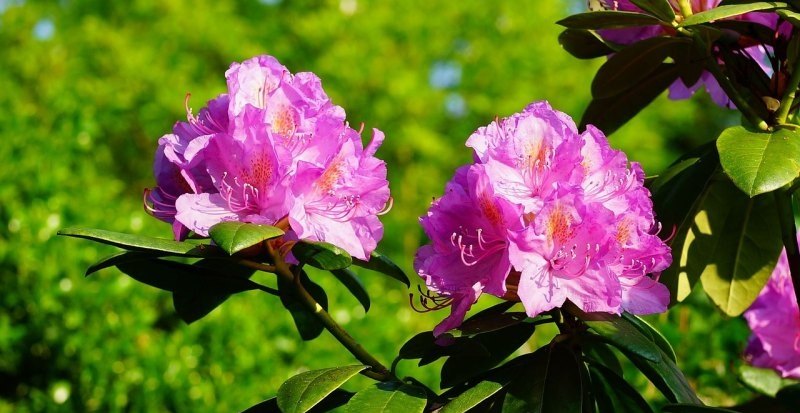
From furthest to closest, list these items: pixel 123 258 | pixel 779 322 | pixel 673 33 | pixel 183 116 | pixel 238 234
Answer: pixel 183 116 < pixel 779 322 < pixel 673 33 < pixel 123 258 < pixel 238 234

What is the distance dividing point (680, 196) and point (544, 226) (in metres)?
0.38

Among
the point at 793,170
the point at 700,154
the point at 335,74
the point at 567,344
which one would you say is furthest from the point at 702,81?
the point at 335,74

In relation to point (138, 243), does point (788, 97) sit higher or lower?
higher

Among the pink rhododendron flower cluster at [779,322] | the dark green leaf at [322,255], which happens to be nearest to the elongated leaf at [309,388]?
the dark green leaf at [322,255]

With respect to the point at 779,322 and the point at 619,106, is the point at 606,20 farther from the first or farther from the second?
the point at 779,322

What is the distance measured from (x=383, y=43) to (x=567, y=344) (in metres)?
10.4

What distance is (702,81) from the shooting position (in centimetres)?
138

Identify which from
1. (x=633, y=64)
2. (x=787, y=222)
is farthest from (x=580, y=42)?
(x=787, y=222)

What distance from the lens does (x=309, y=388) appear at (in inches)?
36.0

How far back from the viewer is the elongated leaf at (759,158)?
92 cm

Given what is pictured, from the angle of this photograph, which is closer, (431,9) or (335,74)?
(335,74)

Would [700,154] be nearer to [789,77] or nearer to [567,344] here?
[789,77]

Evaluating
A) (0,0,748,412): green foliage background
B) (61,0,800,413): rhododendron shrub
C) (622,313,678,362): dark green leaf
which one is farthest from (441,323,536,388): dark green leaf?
(0,0,748,412): green foliage background

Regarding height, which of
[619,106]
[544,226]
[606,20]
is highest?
[606,20]
